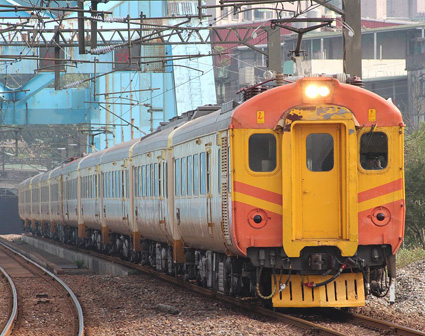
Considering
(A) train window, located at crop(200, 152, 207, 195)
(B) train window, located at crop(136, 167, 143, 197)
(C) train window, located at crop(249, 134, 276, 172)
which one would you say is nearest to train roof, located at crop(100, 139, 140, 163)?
(B) train window, located at crop(136, 167, 143, 197)

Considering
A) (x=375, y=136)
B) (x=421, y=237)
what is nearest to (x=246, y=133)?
(x=375, y=136)

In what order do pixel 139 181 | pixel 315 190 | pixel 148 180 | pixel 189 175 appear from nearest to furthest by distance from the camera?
1. pixel 315 190
2. pixel 189 175
3. pixel 148 180
4. pixel 139 181

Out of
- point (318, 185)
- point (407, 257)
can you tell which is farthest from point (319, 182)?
point (407, 257)

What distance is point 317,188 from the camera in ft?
37.1

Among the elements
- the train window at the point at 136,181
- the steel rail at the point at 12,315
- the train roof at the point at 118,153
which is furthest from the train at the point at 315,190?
the train roof at the point at 118,153

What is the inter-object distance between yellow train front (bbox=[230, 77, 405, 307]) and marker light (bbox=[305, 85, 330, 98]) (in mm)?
12

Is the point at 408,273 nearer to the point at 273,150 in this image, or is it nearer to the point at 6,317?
the point at 273,150

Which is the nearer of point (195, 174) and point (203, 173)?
point (203, 173)

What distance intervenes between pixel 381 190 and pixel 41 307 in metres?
6.05

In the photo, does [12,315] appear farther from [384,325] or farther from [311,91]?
[384,325]

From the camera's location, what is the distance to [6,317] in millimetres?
13164

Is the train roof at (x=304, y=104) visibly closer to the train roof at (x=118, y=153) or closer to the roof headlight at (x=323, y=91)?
the roof headlight at (x=323, y=91)

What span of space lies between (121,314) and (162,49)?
2846 cm

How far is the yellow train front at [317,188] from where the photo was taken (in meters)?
11.2
